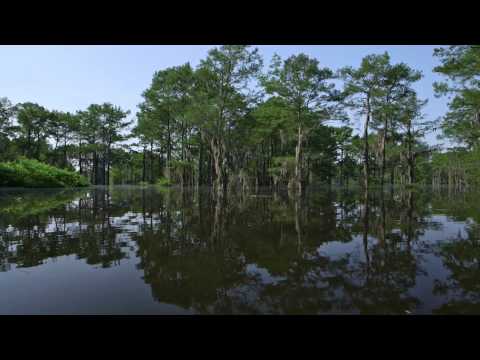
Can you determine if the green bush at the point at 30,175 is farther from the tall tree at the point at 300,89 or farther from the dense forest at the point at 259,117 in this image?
the tall tree at the point at 300,89

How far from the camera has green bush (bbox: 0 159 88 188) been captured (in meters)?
25.4

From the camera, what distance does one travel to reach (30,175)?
2706 cm

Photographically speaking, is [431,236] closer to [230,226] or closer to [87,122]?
[230,226]

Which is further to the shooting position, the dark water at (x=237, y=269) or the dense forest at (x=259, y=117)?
the dense forest at (x=259, y=117)

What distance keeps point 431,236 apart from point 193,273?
520 cm

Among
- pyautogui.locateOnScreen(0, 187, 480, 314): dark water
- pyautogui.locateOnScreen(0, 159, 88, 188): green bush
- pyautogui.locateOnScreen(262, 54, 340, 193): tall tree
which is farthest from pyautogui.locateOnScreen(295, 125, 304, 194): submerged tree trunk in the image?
pyautogui.locateOnScreen(0, 159, 88, 188): green bush

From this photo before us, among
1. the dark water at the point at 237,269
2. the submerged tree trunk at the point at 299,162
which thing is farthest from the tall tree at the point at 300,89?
the dark water at the point at 237,269

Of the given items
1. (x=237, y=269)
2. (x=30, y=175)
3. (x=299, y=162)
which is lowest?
(x=237, y=269)

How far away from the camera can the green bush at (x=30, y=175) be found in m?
25.4

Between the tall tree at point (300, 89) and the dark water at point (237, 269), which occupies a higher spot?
the tall tree at point (300, 89)

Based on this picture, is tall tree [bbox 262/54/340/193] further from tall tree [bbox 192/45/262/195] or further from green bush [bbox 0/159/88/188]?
green bush [bbox 0/159/88/188]

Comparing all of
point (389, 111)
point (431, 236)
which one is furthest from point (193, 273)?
point (389, 111)

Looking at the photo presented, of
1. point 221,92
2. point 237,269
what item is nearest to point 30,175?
point 221,92

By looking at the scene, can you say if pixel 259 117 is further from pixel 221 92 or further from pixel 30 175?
pixel 30 175
